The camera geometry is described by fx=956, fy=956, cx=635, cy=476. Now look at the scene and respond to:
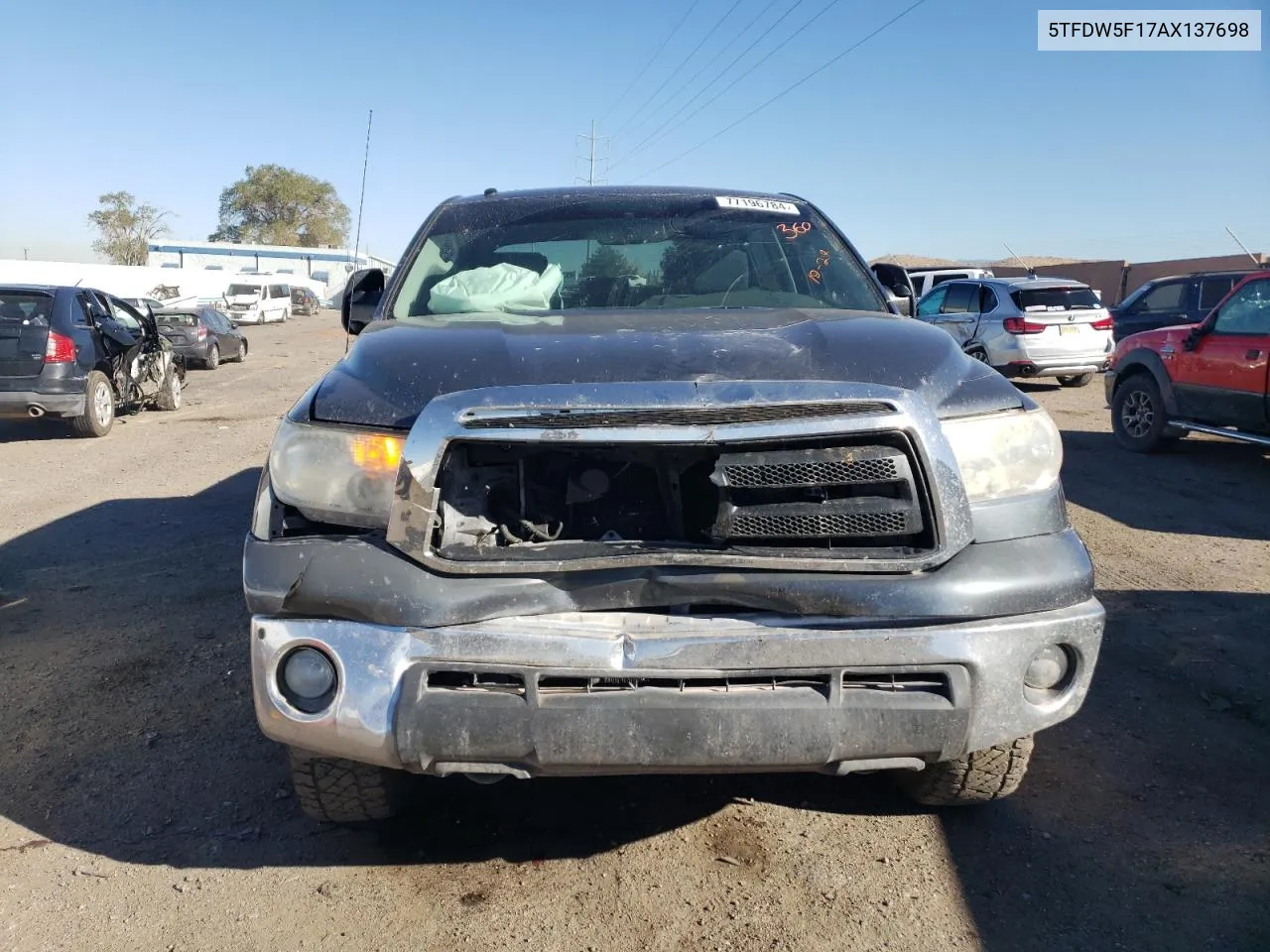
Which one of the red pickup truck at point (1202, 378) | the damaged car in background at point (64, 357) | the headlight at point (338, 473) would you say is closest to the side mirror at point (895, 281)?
the headlight at point (338, 473)

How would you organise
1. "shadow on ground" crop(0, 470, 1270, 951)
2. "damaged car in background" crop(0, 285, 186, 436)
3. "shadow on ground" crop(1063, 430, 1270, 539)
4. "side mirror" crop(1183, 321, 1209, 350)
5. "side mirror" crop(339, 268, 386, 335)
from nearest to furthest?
1. "shadow on ground" crop(0, 470, 1270, 951)
2. "side mirror" crop(339, 268, 386, 335)
3. "shadow on ground" crop(1063, 430, 1270, 539)
4. "side mirror" crop(1183, 321, 1209, 350)
5. "damaged car in background" crop(0, 285, 186, 436)

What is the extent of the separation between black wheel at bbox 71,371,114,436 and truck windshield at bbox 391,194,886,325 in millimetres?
8420

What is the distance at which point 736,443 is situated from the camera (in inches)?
87.5

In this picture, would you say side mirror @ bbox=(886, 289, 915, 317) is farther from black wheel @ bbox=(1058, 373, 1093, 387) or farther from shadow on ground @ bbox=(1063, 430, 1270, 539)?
black wheel @ bbox=(1058, 373, 1093, 387)

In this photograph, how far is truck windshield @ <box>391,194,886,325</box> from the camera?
3.49 meters

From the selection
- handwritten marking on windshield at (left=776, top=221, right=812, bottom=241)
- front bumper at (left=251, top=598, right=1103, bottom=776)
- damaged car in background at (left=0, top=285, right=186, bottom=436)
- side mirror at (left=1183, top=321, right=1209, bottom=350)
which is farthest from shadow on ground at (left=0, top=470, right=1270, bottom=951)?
damaged car in background at (left=0, top=285, right=186, bottom=436)

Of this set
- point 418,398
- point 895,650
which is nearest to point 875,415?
point 895,650

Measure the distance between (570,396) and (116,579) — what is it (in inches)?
168

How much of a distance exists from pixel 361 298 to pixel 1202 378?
24.3 ft

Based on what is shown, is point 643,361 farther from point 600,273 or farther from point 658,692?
point 600,273

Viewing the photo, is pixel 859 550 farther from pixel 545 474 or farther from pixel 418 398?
pixel 418 398

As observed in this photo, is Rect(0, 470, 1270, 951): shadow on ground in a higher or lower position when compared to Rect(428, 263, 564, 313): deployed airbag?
lower

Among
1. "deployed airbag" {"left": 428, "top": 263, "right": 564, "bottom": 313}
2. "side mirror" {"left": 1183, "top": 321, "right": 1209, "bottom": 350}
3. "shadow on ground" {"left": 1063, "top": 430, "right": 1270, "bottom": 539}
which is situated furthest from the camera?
"side mirror" {"left": 1183, "top": 321, "right": 1209, "bottom": 350}

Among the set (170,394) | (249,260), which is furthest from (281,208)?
(170,394)
